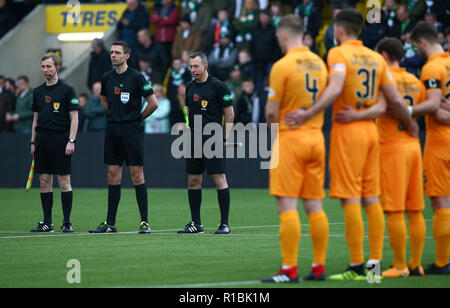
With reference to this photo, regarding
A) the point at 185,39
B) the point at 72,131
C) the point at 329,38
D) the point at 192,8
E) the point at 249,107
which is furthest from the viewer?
the point at 192,8

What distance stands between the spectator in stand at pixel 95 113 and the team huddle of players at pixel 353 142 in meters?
14.0

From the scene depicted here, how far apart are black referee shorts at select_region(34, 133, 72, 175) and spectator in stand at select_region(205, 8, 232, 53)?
1043 cm

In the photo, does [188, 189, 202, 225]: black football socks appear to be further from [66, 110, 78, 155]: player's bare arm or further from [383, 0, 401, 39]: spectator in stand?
[383, 0, 401, 39]: spectator in stand

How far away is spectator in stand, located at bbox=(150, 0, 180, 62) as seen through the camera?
2422 cm

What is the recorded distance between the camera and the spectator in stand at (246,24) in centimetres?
2200

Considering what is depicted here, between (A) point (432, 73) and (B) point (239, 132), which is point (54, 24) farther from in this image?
(A) point (432, 73)

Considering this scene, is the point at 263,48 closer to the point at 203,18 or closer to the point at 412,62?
the point at 203,18

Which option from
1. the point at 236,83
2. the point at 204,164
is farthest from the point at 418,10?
the point at 204,164

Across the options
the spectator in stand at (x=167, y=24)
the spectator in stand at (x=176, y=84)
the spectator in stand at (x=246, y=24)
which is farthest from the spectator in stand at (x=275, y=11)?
the spectator in stand at (x=167, y=24)

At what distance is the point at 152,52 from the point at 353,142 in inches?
644

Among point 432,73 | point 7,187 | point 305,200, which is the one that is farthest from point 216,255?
point 7,187

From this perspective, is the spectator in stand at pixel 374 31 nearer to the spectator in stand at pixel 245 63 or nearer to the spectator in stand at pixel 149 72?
the spectator in stand at pixel 245 63

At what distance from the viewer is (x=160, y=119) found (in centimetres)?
2170

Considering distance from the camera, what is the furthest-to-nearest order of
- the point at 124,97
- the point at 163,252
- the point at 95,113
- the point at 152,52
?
the point at 152,52 → the point at 95,113 → the point at 124,97 → the point at 163,252
